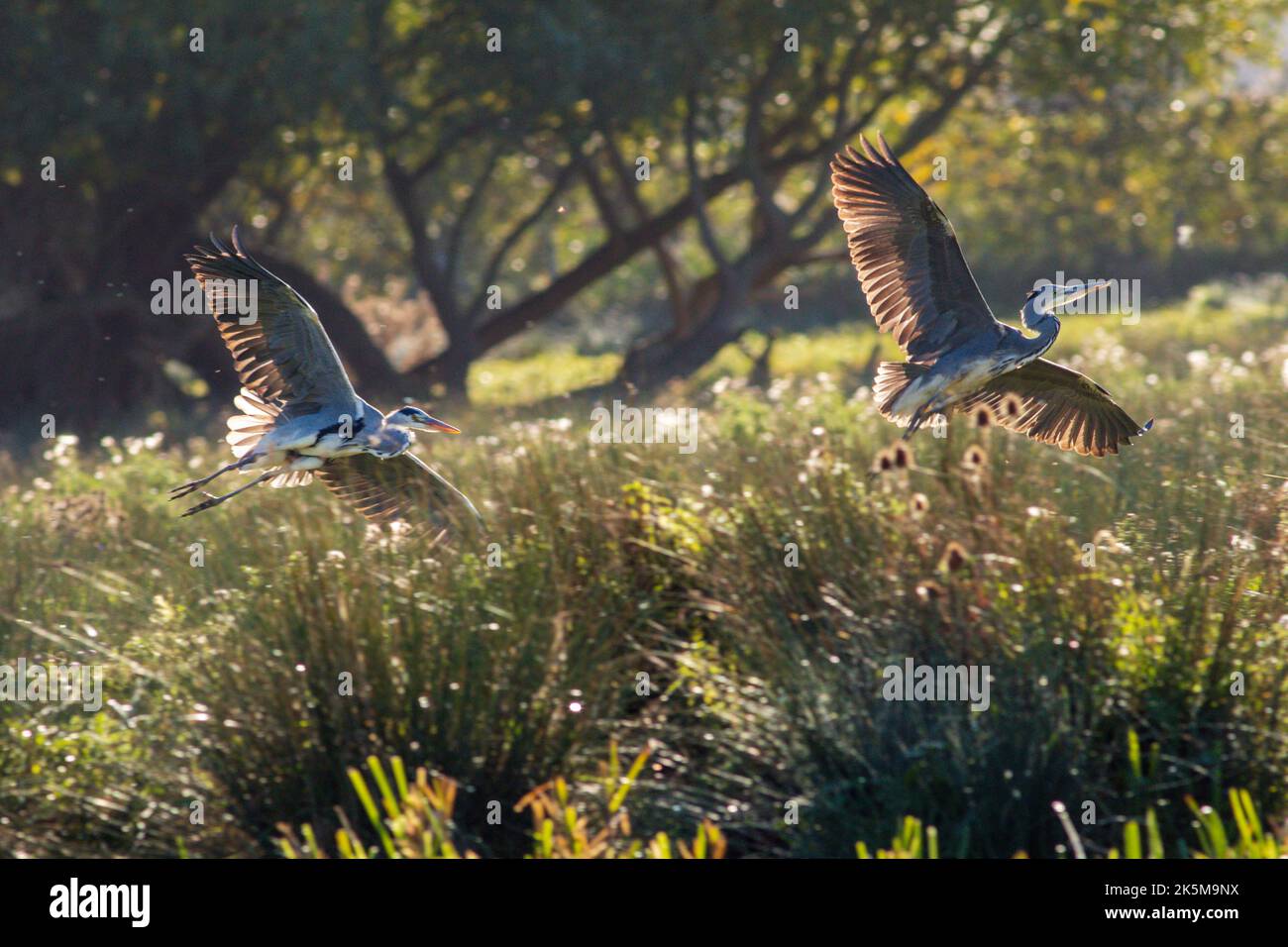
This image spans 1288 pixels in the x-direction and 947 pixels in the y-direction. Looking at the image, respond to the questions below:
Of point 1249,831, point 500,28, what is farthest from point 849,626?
point 500,28

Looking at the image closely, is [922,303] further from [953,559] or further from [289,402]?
[289,402]

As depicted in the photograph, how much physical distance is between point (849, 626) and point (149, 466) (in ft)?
18.7

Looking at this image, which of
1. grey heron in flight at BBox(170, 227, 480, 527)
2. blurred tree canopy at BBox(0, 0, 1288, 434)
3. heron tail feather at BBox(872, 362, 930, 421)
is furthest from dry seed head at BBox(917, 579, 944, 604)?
blurred tree canopy at BBox(0, 0, 1288, 434)

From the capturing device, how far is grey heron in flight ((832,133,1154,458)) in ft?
20.9

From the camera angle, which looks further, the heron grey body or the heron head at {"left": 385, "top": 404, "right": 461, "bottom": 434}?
the heron grey body

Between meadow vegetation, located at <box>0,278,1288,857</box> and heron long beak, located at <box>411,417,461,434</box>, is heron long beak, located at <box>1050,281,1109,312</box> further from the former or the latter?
heron long beak, located at <box>411,417,461,434</box>

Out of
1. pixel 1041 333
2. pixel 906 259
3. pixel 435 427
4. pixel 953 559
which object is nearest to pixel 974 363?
pixel 1041 333

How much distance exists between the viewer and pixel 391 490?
6684mm

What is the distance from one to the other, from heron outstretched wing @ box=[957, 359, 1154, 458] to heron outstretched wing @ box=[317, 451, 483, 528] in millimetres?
2513

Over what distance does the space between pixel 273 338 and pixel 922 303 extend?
288 cm

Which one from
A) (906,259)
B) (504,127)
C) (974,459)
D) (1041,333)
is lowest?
(974,459)

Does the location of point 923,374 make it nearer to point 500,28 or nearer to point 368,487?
point 368,487

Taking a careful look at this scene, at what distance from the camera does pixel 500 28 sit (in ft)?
55.9

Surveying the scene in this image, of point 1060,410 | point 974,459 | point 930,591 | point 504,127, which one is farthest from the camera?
point 504,127
